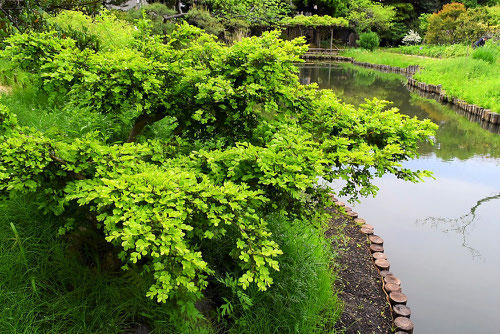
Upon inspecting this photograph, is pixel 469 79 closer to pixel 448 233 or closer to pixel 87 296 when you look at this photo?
pixel 448 233

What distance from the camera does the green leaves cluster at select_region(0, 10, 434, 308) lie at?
6.27 ft

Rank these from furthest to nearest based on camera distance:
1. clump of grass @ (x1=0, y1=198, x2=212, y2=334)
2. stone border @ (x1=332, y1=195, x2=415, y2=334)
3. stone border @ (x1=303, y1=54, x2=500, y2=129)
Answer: stone border @ (x1=303, y1=54, x2=500, y2=129) → stone border @ (x1=332, y1=195, x2=415, y2=334) → clump of grass @ (x1=0, y1=198, x2=212, y2=334)

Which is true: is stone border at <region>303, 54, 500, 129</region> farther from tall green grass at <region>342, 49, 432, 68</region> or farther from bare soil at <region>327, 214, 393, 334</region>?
bare soil at <region>327, 214, 393, 334</region>

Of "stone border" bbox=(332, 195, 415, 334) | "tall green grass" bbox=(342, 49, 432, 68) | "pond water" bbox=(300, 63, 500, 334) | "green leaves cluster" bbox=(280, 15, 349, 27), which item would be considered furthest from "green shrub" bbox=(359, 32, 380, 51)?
"stone border" bbox=(332, 195, 415, 334)

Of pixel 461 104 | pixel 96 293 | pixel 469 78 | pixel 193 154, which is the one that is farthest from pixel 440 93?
pixel 96 293

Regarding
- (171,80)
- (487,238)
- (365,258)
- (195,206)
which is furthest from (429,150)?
(195,206)

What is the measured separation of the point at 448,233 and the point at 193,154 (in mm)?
3851

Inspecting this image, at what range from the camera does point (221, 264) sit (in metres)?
3.00

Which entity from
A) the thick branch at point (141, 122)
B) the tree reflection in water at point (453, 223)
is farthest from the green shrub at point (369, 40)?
the thick branch at point (141, 122)

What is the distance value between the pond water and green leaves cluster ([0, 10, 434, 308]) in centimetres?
158

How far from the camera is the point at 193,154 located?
260 centimetres

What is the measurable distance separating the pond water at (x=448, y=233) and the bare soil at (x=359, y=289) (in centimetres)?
38

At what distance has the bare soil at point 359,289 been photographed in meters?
3.06

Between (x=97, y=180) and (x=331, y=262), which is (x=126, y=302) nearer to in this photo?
(x=97, y=180)
